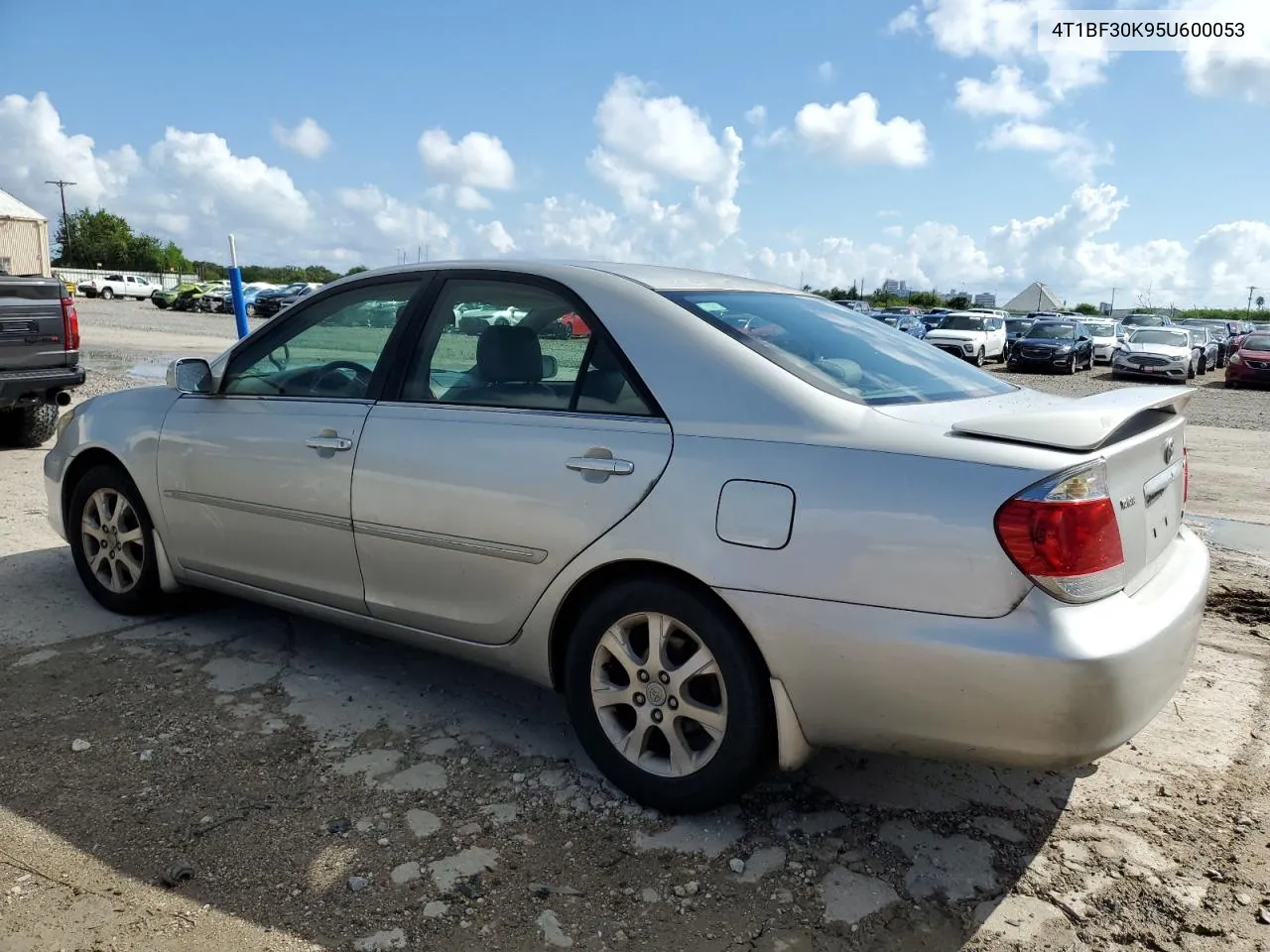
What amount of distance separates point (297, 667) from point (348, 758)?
0.88 metres

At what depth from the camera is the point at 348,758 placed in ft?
10.8

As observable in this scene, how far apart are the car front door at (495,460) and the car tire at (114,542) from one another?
148 cm

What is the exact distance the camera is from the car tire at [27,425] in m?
8.80

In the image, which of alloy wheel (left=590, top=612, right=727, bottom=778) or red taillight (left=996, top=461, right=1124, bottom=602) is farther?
alloy wheel (left=590, top=612, right=727, bottom=778)

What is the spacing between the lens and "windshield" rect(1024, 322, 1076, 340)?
28812 mm

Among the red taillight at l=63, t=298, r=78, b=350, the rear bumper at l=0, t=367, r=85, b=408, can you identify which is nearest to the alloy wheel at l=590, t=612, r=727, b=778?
the rear bumper at l=0, t=367, r=85, b=408

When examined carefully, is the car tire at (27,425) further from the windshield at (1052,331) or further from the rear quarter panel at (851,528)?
the windshield at (1052,331)

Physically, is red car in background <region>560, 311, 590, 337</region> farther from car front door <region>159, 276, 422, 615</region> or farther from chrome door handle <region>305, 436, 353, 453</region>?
chrome door handle <region>305, 436, 353, 453</region>

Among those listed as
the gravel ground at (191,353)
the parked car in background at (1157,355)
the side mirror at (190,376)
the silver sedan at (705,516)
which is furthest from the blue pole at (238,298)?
the parked car in background at (1157,355)

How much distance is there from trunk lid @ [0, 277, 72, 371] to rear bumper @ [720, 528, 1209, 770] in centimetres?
765

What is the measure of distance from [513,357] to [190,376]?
1.69 meters

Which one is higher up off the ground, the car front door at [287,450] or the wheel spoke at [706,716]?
the car front door at [287,450]

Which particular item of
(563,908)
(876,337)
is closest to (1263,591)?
(876,337)

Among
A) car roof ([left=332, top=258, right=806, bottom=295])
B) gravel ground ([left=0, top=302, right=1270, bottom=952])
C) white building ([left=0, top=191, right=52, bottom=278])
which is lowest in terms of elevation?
gravel ground ([left=0, top=302, right=1270, bottom=952])
